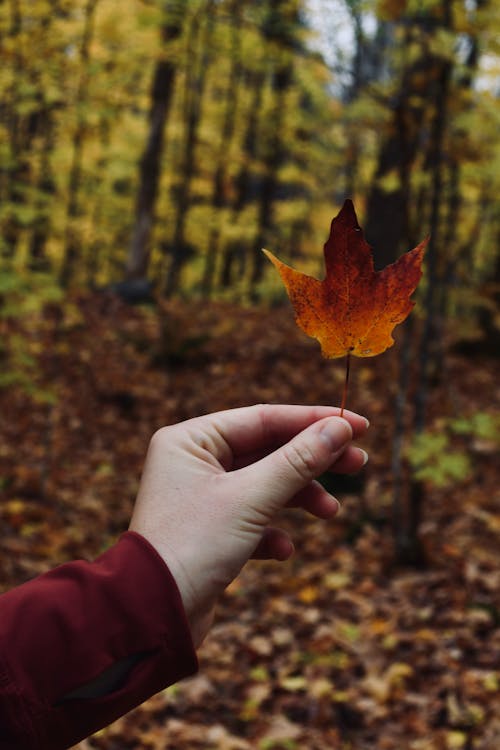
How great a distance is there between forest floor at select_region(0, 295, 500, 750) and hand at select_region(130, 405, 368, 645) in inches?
89.7

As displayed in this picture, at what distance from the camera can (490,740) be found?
3.12 metres

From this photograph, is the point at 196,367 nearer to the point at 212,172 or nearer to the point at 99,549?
the point at 99,549

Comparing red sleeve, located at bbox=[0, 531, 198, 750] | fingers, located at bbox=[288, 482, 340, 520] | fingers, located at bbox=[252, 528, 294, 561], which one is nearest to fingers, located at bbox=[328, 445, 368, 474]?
fingers, located at bbox=[288, 482, 340, 520]

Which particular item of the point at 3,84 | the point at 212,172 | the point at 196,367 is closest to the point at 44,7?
the point at 3,84

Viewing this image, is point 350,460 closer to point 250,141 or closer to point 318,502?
point 318,502

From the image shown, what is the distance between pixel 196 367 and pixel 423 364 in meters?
5.96

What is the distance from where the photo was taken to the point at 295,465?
113 cm

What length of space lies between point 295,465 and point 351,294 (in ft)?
1.17

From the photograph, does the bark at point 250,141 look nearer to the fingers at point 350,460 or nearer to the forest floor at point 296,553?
the forest floor at point 296,553

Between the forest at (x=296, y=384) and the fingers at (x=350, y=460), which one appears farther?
the forest at (x=296, y=384)

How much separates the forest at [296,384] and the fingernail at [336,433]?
2490mm

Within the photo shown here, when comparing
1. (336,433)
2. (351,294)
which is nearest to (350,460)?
(336,433)

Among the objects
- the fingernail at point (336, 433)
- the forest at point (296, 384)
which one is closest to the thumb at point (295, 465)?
the fingernail at point (336, 433)

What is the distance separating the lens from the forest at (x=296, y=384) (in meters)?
3.79
